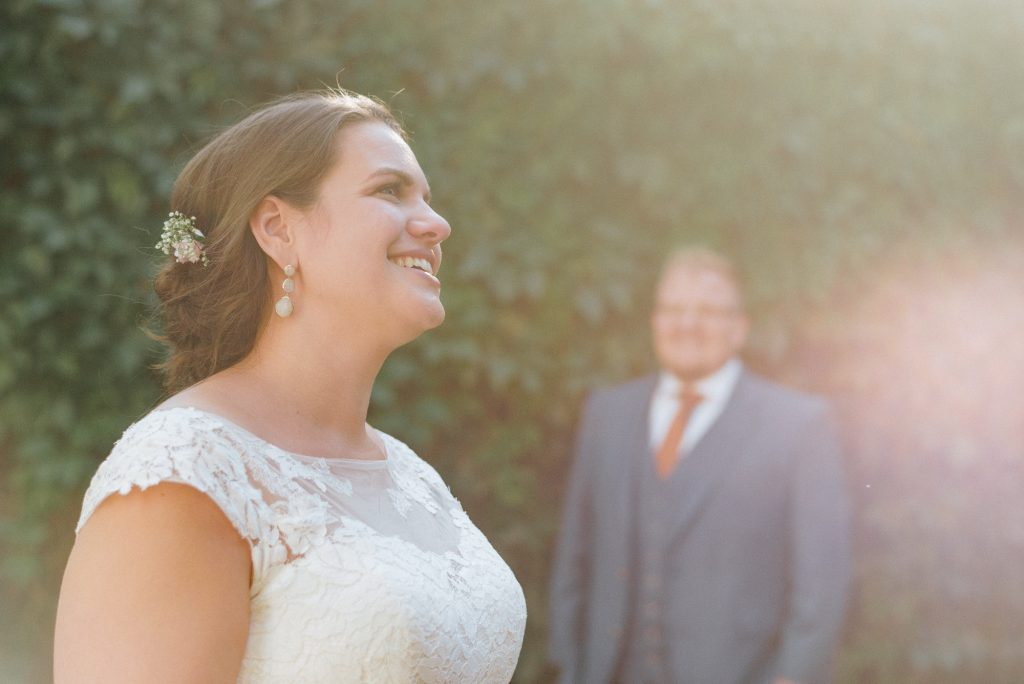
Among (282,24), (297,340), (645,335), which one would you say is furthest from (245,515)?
(645,335)

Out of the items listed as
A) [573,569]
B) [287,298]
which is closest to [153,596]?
[287,298]

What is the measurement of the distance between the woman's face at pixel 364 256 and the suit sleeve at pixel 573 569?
1.60m

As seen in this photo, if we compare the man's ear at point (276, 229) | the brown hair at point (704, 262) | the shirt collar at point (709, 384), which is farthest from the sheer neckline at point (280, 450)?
the brown hair at point (704, 262)

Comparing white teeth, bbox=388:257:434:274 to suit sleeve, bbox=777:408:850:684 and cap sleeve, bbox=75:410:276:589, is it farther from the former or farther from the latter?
suit sleeve, bbox=777:408:850:684

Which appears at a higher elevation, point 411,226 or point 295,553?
point 411,226

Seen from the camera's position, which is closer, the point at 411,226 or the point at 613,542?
the point at 411,226

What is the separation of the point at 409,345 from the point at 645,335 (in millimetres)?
800

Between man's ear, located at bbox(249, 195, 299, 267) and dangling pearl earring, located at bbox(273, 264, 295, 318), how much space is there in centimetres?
2

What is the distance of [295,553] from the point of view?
5.26ft

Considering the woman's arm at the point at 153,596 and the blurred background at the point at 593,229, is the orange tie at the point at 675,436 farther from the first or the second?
the woman's arm at the point at 153,596

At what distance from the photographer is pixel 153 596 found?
1.45 meters

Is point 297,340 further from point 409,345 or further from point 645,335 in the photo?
point 645,335

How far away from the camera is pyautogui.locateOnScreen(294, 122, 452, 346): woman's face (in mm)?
1862

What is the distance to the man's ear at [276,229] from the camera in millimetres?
1881
